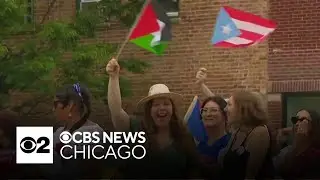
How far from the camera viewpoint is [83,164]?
331cm

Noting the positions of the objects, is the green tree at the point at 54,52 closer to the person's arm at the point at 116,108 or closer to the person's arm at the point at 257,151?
the person's arm at the point at 116,108

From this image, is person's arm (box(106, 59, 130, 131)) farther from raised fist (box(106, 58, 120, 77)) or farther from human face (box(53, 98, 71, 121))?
human face (box(53, 98, 71, 121))

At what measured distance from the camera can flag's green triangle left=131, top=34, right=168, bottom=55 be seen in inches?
132

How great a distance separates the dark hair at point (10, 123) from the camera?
130 inches

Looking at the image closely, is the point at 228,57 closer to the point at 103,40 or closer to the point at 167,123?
the point at 167,123

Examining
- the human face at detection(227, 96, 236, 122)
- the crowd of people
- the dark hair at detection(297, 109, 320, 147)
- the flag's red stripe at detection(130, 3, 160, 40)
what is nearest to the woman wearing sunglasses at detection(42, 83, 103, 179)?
the crowd of people

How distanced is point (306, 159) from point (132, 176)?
98cm

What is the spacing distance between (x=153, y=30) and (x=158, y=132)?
58 cm

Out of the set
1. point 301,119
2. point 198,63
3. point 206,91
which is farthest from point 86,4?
point 301,119

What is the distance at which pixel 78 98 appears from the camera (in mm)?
3326

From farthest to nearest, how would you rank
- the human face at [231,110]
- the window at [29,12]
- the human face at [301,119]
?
1. the window at [29,12]
2. the human face at [231,110]
3. the human face at [301,119]

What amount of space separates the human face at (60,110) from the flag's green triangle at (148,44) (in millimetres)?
539

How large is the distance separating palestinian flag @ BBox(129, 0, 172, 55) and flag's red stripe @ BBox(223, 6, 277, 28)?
36 centimetres

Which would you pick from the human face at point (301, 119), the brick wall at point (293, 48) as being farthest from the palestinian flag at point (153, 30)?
the human face at point (301, 119)
